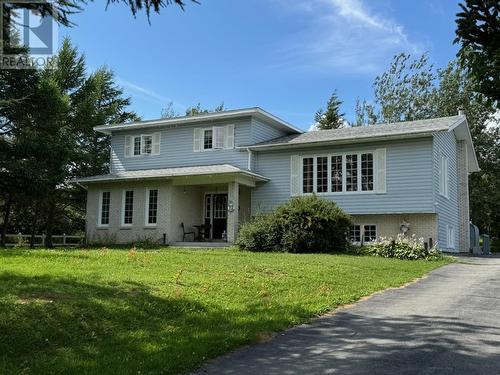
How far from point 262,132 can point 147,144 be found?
6.28 meters

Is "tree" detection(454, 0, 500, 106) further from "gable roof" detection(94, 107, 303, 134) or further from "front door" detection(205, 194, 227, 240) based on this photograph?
"front door" detection(205, 194, 227, 240)

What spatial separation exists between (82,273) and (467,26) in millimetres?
7484

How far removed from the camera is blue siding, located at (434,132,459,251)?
21.3 metres

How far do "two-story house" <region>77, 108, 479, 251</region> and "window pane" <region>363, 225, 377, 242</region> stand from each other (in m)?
0.04

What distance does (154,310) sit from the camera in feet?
24.7

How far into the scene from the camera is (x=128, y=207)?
2506cm

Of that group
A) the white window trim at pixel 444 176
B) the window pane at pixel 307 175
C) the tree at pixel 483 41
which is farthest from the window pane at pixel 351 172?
the tree at pixel 483 41

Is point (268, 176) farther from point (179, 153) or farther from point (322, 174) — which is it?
point (179, 153)

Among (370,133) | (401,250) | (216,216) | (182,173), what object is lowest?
(401,250)

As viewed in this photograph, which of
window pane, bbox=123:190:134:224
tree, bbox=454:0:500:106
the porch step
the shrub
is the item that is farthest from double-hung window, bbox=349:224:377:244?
tree, bbox=454:0:500:106

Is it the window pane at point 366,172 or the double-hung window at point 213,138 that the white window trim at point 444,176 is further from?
the double-hung window at point 213,138

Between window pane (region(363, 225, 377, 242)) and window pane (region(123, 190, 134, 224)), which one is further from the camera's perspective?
window pane (region(123, 190, 134, 224))

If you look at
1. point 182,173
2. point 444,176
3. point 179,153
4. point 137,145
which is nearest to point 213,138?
point 179,153

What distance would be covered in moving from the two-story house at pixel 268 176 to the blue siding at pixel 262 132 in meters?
0.05
